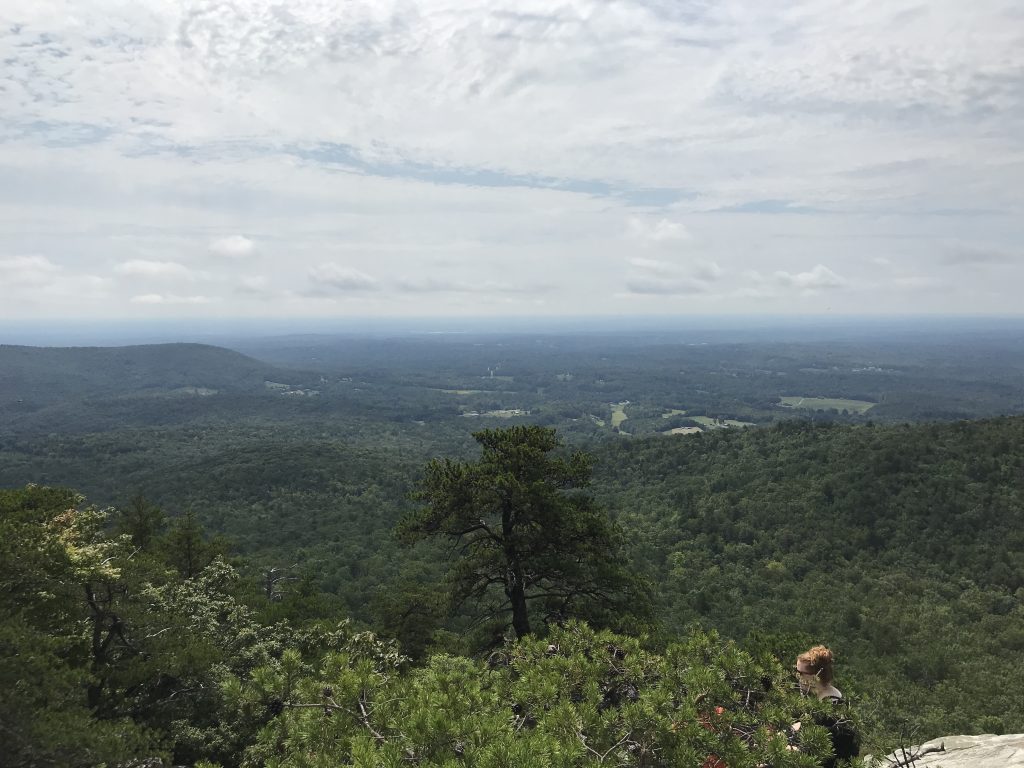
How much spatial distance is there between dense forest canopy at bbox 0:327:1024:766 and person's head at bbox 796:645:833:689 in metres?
0.35

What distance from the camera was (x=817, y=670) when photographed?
6988 mm

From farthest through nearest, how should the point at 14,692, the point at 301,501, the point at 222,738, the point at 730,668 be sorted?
the point at 301,501 < the point at 222,738 < the point at 14,692 < the point at 730,668

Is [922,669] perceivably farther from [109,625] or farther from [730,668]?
[109,625]

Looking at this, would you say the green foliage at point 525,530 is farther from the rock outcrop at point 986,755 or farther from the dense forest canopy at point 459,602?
the rock outcrop at point 986,755

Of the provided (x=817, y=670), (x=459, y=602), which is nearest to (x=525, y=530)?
(x=459, y=602)

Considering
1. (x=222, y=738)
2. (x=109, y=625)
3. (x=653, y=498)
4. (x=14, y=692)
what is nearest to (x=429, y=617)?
(x=222, y=738)

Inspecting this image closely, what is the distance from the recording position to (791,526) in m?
73.0

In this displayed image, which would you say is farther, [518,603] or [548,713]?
[518,603]

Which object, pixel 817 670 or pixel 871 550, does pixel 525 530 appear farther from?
pixel 871 550

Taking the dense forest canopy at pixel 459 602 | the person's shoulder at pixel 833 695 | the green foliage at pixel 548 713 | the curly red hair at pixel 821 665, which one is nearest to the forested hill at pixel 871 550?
the dense forest canopy at pixel 459 602

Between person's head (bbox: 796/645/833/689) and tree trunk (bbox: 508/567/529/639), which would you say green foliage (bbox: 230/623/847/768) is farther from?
tree trunk (bbox: 508/567/529/639)

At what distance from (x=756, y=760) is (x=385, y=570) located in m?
65.6

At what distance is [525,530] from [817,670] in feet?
28.3

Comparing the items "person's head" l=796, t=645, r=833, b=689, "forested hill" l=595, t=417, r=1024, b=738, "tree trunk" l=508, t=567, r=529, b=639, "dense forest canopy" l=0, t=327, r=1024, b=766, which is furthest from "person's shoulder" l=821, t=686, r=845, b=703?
"forested hill" l=595, t=417, r=1024, b=738
